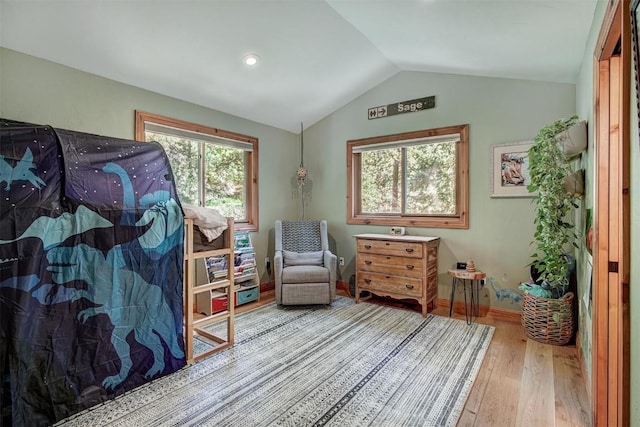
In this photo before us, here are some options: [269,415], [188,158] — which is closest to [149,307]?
[269,415]

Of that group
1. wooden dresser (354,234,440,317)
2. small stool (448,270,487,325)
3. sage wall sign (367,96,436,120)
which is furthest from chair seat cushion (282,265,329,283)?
sage wall sign (367,96,436,120)

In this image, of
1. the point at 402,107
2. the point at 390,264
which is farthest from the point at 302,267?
the point at 402,107

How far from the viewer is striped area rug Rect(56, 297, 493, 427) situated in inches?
70.8

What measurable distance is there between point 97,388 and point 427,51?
149 inches

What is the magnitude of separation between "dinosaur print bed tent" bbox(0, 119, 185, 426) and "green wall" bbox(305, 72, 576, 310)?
2.78m

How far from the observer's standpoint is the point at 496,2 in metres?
1.98

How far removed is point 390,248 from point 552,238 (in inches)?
59.3

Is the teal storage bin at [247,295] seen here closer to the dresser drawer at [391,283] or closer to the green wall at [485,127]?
the dresser drawer at [391,283]

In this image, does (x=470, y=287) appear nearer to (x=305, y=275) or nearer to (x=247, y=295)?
(x=305, y=275)

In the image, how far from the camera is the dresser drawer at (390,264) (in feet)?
11.2

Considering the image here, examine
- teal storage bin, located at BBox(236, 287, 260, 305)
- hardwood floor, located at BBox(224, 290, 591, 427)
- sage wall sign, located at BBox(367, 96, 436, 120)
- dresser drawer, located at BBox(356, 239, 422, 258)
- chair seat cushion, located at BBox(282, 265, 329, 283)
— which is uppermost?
sage wall sign, located at BBox(367, 96, 436, 120)

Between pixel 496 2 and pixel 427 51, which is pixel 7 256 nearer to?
pixel 496 2

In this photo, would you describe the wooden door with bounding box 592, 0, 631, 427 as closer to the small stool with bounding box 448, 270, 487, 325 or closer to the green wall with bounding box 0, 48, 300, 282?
the small stool with bounding box 448, 270, 487, 325

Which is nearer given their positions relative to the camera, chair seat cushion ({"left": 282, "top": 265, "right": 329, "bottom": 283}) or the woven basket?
the woven basket
